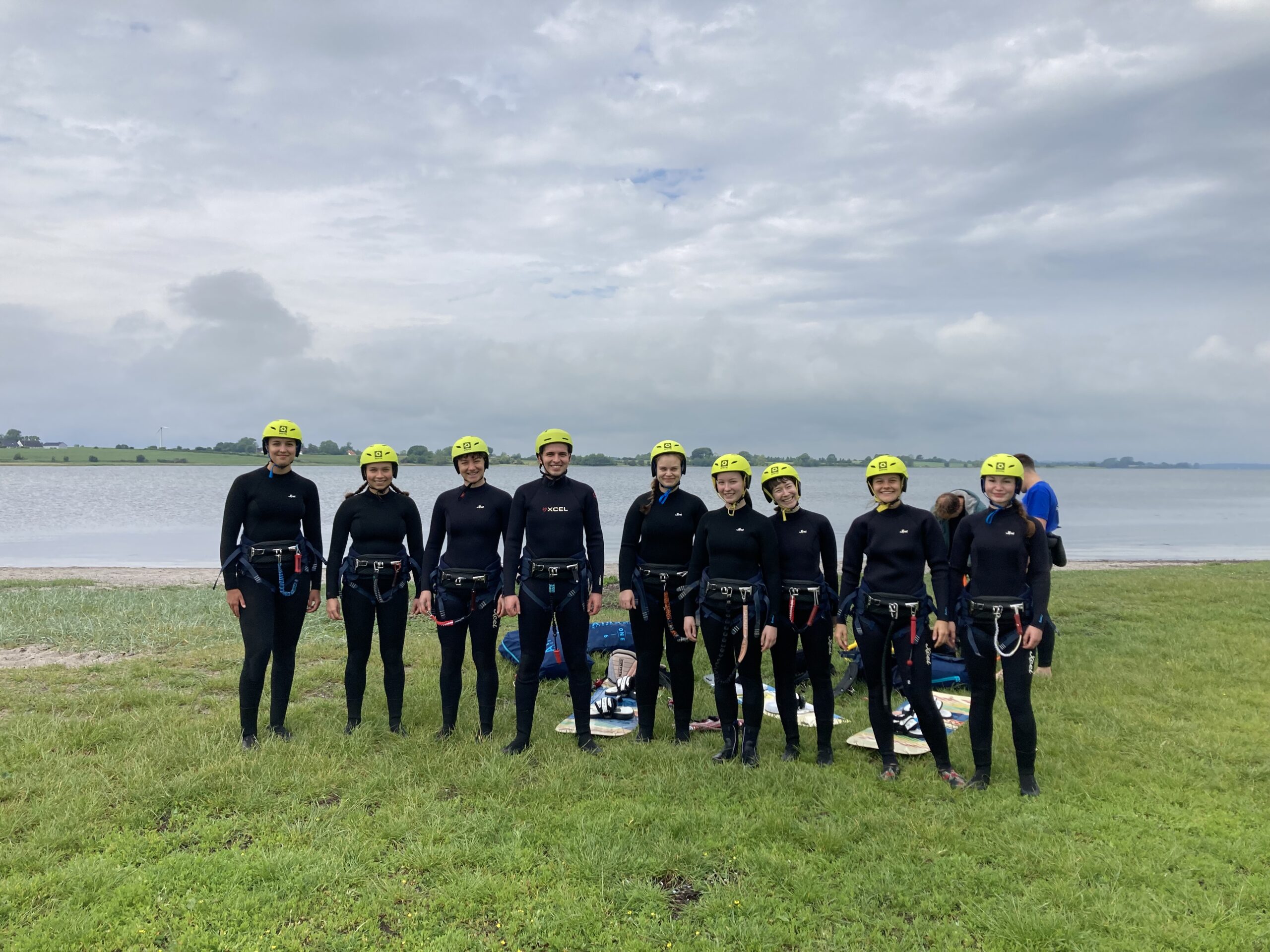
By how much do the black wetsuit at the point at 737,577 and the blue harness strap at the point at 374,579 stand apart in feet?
8.56

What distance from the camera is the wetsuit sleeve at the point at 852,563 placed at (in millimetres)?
6059

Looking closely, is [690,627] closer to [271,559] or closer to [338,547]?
[338,547]

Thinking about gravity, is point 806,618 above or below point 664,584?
below

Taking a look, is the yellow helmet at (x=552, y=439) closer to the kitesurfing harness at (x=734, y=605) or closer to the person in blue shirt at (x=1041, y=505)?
the kitesurfing harness at (x=734, y=605)

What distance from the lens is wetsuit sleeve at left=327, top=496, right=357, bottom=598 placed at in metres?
6.59

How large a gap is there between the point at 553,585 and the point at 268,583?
2.45 m

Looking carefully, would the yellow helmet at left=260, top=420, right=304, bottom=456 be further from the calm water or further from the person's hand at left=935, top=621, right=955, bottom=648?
the calm water

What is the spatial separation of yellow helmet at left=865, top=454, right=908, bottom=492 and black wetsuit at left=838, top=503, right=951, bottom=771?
25cm

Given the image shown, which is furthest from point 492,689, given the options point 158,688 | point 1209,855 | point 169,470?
point 169,470

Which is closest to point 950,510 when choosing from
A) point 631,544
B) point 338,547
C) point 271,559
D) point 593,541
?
point 631,544

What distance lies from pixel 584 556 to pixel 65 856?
403 cm

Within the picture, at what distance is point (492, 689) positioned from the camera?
22.0ft

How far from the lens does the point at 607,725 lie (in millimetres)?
7215

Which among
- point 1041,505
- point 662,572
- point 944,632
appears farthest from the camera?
point 1041,505
